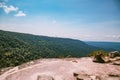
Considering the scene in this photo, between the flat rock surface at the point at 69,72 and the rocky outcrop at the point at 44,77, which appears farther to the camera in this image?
the flat rock surface at the point at 69,72

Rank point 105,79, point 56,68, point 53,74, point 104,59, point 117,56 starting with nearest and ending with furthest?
point 105,79, point 53,74, point 56,68, point 104,59, point 117,56

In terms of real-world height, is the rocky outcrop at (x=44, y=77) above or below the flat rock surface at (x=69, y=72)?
below

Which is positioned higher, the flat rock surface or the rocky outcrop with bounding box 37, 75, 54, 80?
the flat rock surface

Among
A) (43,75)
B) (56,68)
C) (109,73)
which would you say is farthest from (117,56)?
(43,75)

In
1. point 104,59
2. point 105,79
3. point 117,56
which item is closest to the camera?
point 105,79

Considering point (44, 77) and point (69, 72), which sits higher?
point (69, 72)

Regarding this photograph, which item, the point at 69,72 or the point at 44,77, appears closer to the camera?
the point at 44,77

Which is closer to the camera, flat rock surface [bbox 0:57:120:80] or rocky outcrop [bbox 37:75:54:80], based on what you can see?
rocky outcrop [bbox 37:75:54:80]

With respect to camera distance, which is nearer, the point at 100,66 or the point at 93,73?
the point at 93,73

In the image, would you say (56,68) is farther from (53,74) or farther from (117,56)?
(117,56)

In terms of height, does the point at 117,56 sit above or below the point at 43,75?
above
